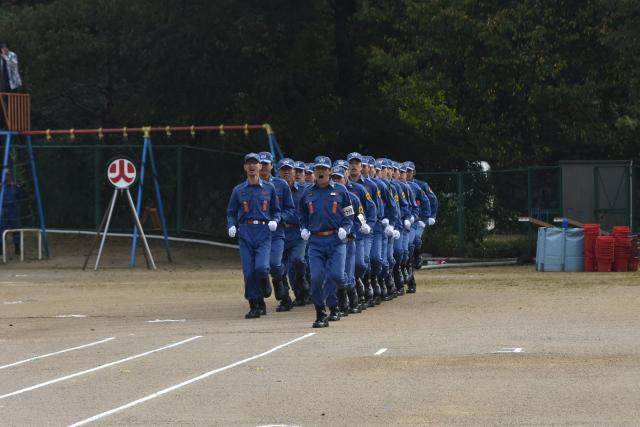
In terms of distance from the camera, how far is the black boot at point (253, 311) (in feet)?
68.8

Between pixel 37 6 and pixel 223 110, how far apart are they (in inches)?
329

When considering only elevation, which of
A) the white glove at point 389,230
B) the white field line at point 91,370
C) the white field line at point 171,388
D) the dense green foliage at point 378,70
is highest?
the dense green foliage at point 378,70

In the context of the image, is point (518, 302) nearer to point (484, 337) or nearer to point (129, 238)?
point (484, 337)

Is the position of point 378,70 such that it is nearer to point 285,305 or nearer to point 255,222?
point 285,305

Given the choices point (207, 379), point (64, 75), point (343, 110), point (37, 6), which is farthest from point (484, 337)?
point (37, 6)

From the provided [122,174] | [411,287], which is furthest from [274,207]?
[122,174]

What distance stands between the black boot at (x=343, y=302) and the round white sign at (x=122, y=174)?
1234cm

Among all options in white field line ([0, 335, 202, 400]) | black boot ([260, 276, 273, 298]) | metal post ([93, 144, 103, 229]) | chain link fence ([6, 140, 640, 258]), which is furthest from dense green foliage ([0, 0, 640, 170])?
white field line ([0, 335, 202, 400])

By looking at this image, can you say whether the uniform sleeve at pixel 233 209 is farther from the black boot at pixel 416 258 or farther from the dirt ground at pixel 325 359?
the black boot at pixel 416 258

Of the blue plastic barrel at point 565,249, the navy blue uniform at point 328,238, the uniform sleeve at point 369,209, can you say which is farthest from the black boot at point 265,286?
the blue plastic barrel at point 565,249

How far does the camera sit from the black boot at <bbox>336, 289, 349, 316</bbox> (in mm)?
20516

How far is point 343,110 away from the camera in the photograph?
136 feet

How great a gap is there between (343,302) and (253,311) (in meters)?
1.27

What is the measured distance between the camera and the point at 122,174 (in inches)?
1282
